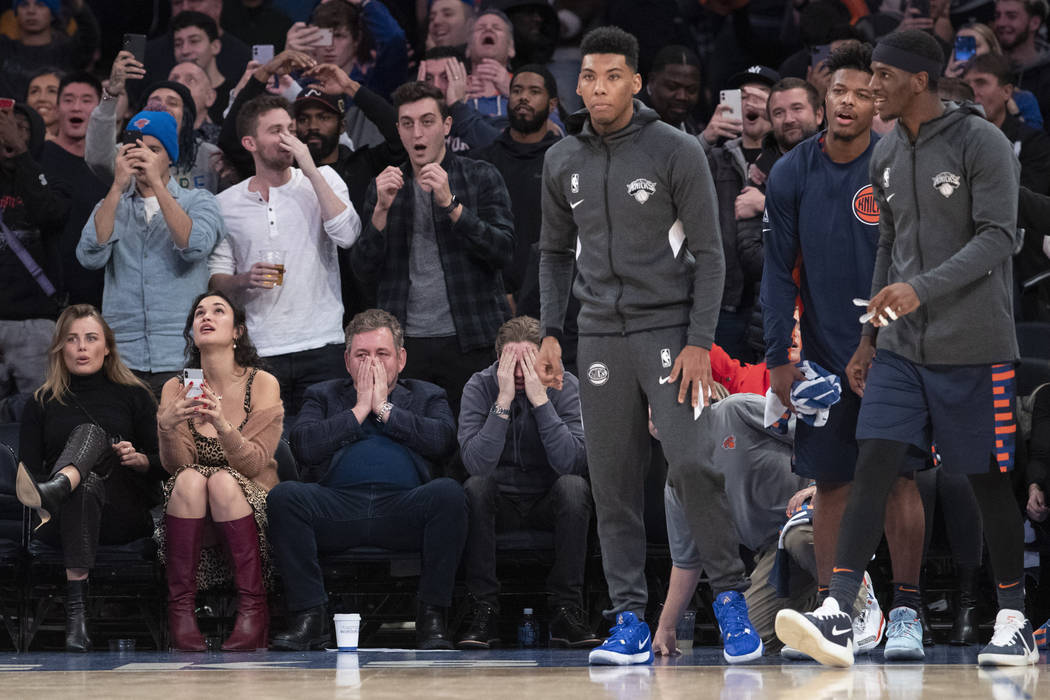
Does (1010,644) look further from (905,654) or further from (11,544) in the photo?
(11,544)

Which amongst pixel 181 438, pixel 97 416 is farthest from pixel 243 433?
pixel 97 416

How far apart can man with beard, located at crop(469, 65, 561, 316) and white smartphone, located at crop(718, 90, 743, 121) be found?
89 cm

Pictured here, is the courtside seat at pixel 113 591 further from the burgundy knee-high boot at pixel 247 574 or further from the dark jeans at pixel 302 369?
the dark jeans at pixel 302 369

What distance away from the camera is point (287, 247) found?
24.4 feet

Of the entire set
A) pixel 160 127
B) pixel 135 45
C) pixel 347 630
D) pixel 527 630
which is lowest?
pixel 527 630

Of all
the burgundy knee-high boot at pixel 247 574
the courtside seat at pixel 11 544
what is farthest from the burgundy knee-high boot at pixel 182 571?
the courtside seat at pixel 11 544

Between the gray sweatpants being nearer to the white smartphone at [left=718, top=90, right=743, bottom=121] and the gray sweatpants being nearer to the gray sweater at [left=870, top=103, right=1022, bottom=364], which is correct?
the gray sweater at [left=870, top=103, right=1022, bottom=364]

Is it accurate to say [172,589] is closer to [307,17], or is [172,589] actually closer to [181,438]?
[181,438]

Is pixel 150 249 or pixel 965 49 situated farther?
pixel 965 49

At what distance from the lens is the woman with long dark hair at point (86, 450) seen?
6477 mm

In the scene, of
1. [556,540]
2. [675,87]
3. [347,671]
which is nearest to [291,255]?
[556,540]

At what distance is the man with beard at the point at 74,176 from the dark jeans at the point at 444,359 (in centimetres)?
170

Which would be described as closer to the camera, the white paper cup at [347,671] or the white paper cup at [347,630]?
the white paper cup at [347,671]

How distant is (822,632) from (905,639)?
65cm
